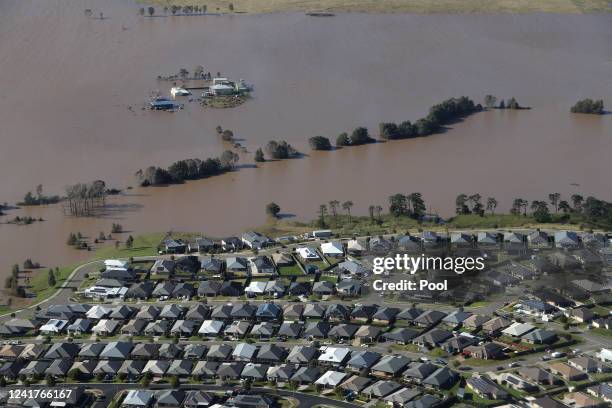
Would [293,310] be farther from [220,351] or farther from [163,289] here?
[163,289]

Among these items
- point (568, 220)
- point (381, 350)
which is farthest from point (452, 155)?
point (381, 350)

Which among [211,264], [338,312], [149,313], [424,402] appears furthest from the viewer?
[211,264]

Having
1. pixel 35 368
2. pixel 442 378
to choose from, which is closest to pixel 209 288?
pixel 35 368

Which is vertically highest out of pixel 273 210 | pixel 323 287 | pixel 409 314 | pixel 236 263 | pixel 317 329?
pixel 273 210

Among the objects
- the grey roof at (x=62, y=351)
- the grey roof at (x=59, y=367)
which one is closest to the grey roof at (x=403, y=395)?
the grey roof at (x=59, y=367)

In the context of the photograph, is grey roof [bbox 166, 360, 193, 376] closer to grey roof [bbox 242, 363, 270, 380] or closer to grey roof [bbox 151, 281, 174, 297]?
grey roof [bbox 242, 363, 270, 380]

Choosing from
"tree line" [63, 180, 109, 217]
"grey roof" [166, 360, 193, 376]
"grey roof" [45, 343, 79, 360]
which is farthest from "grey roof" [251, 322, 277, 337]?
"tree line" [63, 180, 109, 217]

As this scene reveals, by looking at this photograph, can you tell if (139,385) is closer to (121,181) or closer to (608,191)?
(121,181)
